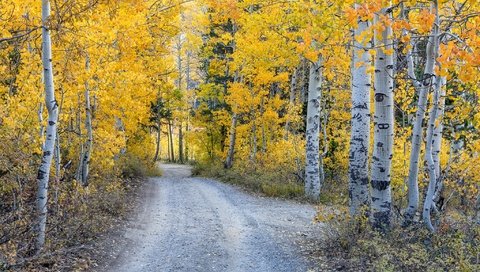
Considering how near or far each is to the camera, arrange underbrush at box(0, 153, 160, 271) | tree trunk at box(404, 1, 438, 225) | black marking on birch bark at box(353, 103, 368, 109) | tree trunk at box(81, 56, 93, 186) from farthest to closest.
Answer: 1. tree trunk at box(81, 56, 93, 186)
2. black marking on birch bark at box(353, 103, 368, 109)
3. tree trunk at box(404, 1, 438, 225)
4. underbrush at box(0, 153, 160, 271)

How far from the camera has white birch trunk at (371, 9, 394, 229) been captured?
711 centimetres

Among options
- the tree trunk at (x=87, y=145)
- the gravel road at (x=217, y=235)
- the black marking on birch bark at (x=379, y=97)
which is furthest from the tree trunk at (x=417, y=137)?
the tree trunk at (x=87, y=145)

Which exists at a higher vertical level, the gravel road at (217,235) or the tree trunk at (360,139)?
the tree trunk at (360,139)

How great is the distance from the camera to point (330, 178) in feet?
56.8

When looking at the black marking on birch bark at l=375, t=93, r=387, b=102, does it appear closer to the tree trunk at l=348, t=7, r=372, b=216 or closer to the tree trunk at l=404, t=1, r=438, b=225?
the tree trunk at l=404, t=1, r=438, b=225

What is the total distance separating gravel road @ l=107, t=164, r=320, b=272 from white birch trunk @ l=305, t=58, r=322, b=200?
875 mm

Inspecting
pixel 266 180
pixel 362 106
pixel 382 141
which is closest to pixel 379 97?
pixel 382 141

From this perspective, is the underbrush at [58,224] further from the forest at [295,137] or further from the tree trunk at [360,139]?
the tree trunk at [360,139]

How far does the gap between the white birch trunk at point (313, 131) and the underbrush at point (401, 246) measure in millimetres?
5482

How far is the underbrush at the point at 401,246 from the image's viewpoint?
5.54 meters

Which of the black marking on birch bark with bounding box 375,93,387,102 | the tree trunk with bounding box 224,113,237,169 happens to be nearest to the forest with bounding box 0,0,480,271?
the black marking on birch bark with bounding box 375,93,387,102

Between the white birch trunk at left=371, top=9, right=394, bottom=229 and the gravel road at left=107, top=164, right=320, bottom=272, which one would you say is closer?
the white birch trunk at left=371, top=9, right=394, bottom=229

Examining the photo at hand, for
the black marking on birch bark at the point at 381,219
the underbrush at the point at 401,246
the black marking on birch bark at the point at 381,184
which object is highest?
the black marking on birch bark at the point at 381,184

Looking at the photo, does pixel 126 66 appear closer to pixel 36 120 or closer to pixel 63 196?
pixel 36 120
